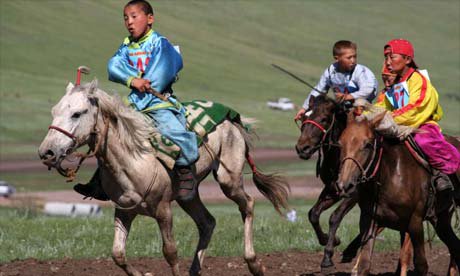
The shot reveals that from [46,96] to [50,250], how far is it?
4469cm

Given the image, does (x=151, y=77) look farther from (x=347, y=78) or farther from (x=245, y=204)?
(x=347, y=78)

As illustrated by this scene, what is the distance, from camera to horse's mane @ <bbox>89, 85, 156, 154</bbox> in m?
9.25

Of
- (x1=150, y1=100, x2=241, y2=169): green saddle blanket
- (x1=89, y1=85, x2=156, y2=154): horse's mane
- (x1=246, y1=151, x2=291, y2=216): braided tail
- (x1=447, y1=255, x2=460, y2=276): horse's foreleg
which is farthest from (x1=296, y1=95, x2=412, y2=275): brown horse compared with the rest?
(x1=89, y1=85, x2=156, y2=154): horse's mane

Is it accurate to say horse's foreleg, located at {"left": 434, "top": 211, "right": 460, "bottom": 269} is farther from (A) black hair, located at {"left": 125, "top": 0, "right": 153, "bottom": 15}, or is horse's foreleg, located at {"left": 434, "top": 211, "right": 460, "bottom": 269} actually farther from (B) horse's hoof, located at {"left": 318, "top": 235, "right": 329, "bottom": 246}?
(A) black hair, located at {"left": 125, "top": 0, "right": 153, "bottom": 15}

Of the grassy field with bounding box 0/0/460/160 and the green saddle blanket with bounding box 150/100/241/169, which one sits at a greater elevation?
the green saddle blanket with bounding box 150/100/241/169

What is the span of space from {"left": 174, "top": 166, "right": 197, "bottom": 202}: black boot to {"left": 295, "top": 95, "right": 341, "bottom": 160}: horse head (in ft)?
3.98

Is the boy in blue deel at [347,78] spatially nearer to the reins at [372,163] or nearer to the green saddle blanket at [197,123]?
the green saddle blanket at [197,123]

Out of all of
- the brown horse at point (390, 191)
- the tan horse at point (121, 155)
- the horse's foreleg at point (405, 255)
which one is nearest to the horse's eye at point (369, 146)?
the brown horse at point (390, 191)

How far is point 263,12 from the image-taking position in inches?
4193

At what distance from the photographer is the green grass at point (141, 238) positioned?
13.2 meters

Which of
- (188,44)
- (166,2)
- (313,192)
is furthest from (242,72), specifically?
(313,192)

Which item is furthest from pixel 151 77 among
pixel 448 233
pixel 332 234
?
pixel 448 233

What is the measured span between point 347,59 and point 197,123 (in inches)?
80.4

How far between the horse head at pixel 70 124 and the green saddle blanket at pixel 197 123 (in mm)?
870
